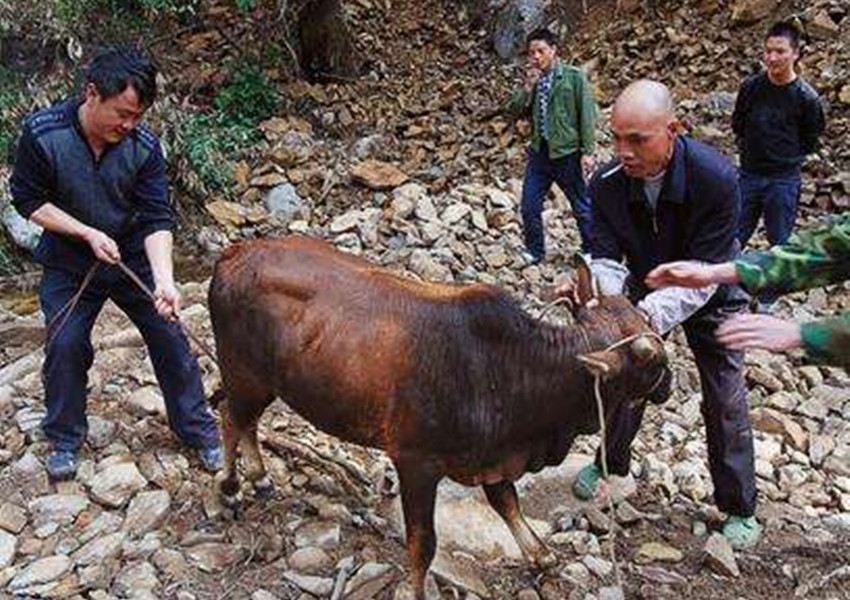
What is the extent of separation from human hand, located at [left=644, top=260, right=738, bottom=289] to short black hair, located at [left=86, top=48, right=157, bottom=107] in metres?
2.27

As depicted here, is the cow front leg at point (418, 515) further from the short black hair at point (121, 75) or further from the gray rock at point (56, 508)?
the short black hair at point (121, 75)

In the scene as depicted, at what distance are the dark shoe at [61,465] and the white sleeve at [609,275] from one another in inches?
109

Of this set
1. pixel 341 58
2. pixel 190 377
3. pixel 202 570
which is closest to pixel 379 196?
pixel 341 58

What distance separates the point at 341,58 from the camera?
13391 mm

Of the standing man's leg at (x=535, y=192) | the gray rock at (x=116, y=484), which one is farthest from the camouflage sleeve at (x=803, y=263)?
the standing man's leg at (x=535, y=192)

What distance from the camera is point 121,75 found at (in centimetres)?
421

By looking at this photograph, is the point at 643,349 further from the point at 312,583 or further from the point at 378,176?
the point at 378,176

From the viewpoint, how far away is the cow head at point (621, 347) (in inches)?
147

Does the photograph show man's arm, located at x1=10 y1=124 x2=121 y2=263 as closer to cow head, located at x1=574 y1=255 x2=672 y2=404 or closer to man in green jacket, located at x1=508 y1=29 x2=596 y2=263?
cow head, located at x1=574 y1=255 x2=672 y2=404

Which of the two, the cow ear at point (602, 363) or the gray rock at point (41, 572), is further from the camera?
the gray rock at point (41, 572)

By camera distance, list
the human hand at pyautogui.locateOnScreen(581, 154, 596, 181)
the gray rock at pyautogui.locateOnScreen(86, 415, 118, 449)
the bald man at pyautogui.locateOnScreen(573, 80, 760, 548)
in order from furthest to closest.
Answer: the human hand at pyautogui.locateOnScreen(581, 154, 596, 181), the gray rock at pyautogui.locateOnScreen(86, 415, 118, 449), the bald man at pyautogui.locateOnScreen(573, 80, 760, 548)

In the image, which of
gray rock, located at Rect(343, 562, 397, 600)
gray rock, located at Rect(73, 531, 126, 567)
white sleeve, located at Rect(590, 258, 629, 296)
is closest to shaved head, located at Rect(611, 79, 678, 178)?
white sleeve, located at Rect(590, 258, 629, 296)

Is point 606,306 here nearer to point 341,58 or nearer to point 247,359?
point 247,359

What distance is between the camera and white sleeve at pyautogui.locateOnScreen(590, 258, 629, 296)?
13.6ft
